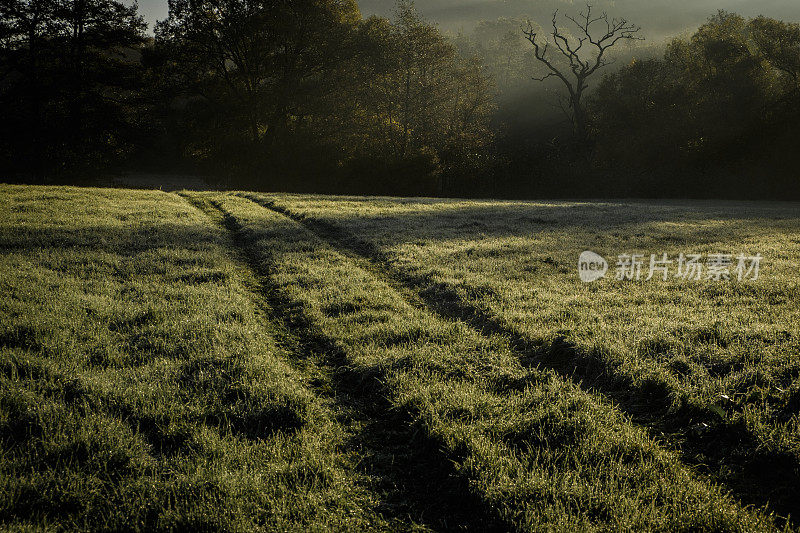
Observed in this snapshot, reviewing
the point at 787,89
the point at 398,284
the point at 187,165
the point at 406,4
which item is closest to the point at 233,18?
the point at 406,4

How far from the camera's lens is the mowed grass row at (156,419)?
3.43 meters

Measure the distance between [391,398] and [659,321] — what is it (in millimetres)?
4569

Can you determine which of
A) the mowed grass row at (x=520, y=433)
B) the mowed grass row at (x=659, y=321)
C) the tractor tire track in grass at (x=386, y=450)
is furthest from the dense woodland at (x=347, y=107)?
Answer: the tractor tire track in grass at (x=386, y=450)

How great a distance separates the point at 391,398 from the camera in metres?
5.10

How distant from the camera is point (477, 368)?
577 cm

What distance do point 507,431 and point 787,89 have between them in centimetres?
5564

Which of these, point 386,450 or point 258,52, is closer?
point 386,450

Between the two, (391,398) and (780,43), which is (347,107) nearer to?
(391,398)

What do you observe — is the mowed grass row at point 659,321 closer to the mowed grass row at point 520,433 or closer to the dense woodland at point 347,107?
the mowed grass row at point 520,433

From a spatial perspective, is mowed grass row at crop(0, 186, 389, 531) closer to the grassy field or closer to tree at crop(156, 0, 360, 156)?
the grassy field

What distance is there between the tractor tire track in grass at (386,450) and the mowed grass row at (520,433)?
0.36 ft

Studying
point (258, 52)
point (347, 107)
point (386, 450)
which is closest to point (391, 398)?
point (386, 450)

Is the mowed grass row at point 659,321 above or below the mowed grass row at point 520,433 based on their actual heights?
above

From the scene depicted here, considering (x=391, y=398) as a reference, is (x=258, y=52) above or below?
above
